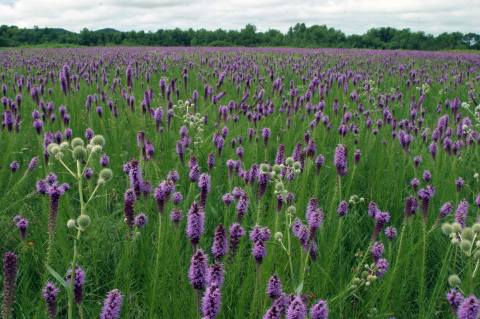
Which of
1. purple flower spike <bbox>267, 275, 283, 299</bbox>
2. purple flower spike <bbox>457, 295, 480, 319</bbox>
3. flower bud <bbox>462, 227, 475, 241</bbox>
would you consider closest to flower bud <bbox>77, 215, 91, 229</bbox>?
purple flower spike <bbox>267, 275, 283, 299</bbox>

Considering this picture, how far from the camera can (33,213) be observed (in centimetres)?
281

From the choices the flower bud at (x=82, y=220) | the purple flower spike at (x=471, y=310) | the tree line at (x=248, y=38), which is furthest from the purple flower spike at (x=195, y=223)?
the tree line at (x=248, y=38)

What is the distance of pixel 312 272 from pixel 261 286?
39 cm

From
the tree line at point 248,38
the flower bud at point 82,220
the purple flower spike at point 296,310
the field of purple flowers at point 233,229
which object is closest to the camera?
the purple flower spike at point 296,310

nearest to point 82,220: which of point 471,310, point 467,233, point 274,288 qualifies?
point 274,288

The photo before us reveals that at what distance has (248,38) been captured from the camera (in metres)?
44.2

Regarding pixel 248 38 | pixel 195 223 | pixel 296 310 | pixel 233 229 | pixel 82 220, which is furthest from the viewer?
pixel 248 38

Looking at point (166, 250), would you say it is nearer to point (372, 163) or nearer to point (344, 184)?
point (344, 184)

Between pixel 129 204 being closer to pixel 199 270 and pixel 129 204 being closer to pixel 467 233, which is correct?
pixel 199 270

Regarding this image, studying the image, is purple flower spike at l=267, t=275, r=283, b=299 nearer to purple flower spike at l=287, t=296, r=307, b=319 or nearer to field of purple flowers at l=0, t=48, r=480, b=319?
field of purple flowers at l=0, t=48, r=480, b=319

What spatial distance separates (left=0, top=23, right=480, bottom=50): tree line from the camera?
140 ft

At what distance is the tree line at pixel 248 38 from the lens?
1679 inches

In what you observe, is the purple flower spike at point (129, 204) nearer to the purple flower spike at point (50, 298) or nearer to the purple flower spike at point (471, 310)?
the purple flower spike at point (50, 298)

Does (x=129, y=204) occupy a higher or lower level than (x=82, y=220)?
lower
